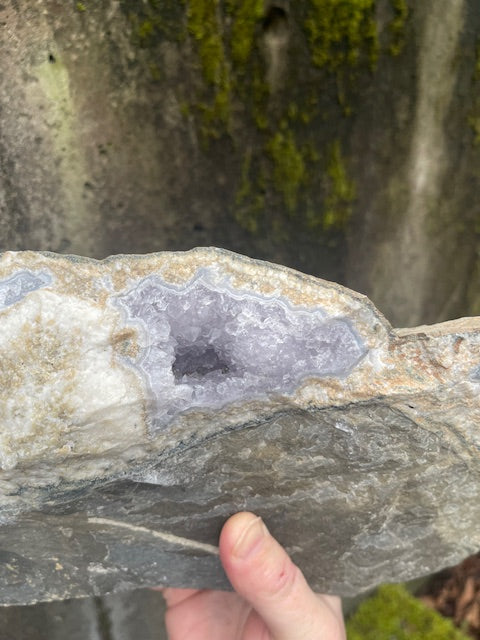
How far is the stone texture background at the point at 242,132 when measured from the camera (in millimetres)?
1031

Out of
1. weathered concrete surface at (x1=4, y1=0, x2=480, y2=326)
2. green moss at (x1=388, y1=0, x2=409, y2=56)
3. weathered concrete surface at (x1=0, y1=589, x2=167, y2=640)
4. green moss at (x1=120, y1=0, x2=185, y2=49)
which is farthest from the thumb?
green moss at (x1=388, y1=0, x2=409, y2=56)

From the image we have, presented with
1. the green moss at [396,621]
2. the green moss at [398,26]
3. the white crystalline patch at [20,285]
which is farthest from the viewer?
the green moss at [396,621]

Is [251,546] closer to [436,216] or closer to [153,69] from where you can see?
[153,69]

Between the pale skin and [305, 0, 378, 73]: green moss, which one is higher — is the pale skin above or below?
below

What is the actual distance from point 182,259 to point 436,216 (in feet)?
3.11

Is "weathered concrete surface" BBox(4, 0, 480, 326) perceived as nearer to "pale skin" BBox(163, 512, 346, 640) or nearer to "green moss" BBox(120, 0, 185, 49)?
"green moss" BBox(120, 0, 185, 49)

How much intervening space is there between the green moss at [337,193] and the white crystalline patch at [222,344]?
62 centimetres

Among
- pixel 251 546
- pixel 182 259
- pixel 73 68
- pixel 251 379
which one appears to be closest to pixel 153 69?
pixel 73 68

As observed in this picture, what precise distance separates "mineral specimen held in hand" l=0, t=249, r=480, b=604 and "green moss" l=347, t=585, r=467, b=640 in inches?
39.5

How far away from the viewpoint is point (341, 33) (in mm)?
1184

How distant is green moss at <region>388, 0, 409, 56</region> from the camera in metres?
1.21

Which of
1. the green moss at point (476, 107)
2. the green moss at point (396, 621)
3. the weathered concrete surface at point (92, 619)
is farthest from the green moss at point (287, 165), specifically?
the green moss at point (396, 621)

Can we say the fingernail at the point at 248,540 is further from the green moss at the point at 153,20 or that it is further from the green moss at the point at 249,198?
the green moss at the point at 153,20

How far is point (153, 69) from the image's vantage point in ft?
3.53
